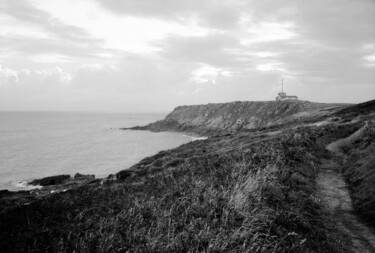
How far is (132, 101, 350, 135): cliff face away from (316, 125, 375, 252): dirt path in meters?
80.1

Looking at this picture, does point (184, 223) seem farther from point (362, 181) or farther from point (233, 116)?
point (233, 116)

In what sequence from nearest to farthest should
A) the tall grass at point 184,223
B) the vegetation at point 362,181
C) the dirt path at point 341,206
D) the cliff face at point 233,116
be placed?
1. the tall grass at point 184,223
2. the dirt path at point 341,206
3. the vegetation at point 362,181
4. the cliff face at point 233,116

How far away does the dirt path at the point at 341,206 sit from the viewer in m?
7.82

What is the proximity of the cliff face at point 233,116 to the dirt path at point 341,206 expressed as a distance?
80073 mm

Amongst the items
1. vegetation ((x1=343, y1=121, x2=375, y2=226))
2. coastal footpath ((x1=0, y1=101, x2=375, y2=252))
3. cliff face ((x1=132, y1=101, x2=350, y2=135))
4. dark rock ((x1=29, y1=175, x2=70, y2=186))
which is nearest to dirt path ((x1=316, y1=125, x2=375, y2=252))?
coastal footpath ((x1=0, y1=101, x2=375, y2=252))

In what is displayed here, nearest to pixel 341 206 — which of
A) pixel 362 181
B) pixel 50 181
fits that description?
pixel 362 181

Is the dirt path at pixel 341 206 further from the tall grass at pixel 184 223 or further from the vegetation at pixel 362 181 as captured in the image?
the tall grass at pixel 184 223

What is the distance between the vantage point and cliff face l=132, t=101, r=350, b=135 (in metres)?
107

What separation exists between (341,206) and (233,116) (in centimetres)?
12006

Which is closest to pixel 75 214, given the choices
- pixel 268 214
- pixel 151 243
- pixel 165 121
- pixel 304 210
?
pixel 151 243

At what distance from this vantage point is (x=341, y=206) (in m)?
10.5

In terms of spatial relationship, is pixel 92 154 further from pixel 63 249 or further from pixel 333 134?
pixel 63 249

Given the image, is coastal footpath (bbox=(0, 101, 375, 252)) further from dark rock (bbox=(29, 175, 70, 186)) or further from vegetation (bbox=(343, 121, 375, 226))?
dark rock (bbox=(29, 175, 70, 186))

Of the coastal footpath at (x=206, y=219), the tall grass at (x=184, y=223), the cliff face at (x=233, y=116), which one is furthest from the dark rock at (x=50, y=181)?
the cliff face at (x=233, y=116)
